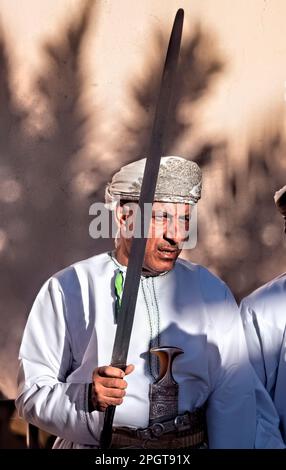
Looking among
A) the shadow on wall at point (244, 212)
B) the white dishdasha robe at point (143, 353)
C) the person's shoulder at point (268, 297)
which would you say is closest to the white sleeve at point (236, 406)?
the white dishdasha robe at point (143, 353)

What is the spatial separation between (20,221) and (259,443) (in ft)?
6.57

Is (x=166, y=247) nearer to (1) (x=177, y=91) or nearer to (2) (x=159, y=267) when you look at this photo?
(2) (x=159, y=267)

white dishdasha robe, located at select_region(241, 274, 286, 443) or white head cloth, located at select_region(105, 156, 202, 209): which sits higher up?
white head cloth, located at select_region(105, 156, 202, 209)

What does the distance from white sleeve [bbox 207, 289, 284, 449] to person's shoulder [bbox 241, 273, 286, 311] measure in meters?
0.27

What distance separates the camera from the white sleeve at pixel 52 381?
4922mm

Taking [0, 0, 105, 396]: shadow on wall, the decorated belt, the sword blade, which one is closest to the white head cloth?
the sword blade

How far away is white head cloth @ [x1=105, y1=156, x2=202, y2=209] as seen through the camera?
507 cm

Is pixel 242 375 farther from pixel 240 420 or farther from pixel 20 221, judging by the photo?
pixel 20 221

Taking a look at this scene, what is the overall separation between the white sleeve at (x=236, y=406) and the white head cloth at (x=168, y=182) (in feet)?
1.70

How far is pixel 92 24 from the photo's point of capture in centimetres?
650

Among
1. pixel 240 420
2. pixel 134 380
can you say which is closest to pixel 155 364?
pixel 134 380

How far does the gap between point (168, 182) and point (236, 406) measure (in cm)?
97

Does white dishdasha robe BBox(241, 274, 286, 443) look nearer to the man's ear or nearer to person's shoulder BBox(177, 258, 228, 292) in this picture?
person's shoulder BBox(177, 258, 228, 292)

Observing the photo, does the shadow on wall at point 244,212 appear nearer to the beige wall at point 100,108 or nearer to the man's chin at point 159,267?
the beige wall at point 100,108
